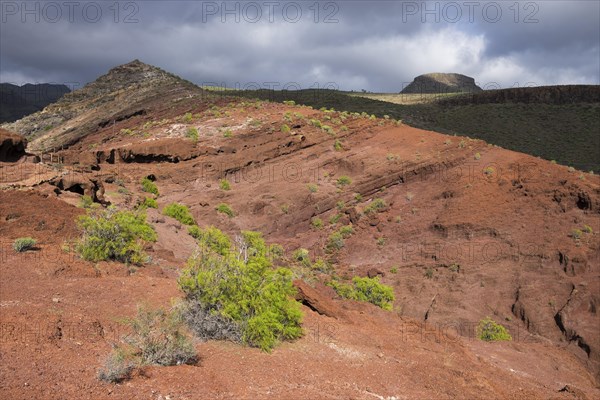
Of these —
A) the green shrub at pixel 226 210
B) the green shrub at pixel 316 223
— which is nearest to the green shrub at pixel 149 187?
the green shrub at pixel 226 210

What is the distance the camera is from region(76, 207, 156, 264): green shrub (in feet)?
32.8

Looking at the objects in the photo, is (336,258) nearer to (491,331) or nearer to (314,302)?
(491,331)

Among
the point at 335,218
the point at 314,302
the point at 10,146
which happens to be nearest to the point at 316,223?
the point at 335,218

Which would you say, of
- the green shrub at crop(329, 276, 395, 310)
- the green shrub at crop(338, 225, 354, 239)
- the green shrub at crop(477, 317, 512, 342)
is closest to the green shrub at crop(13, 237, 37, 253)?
the green shrub at crop(329, 276, 395, 310)

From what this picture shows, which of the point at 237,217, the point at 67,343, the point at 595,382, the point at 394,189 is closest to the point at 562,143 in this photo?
the point at 394,189

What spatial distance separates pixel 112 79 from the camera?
51.7 m

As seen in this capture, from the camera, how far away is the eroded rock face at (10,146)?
1524 centimetres

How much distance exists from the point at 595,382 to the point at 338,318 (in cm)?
583

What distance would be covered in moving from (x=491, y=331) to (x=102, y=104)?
41270 millimetres

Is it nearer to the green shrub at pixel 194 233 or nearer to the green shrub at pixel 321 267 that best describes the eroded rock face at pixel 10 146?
the green shrub at pixel 194 233

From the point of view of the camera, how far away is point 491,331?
39.3ft

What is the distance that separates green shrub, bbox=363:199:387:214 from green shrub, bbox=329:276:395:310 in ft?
20.8

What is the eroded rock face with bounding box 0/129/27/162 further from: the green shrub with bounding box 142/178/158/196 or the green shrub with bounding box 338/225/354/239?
the green shrub with bounding box 338/225/354/239

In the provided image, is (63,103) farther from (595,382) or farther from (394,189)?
(595,382)
